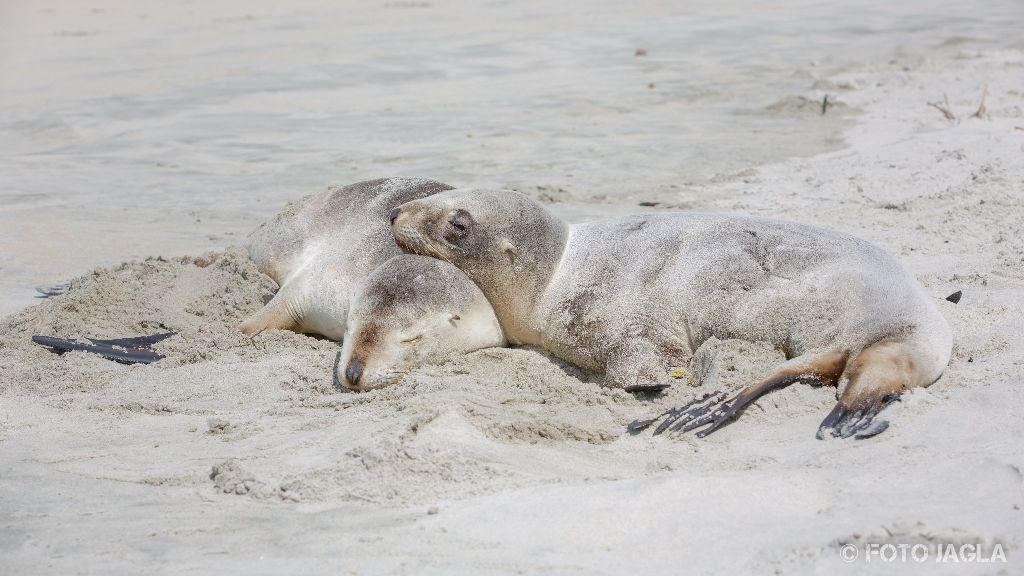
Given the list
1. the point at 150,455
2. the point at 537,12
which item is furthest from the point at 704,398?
the point at 537,12

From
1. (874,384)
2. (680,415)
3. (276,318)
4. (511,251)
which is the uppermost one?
(511,251)

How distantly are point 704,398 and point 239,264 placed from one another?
120 inches

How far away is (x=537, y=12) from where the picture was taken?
59.4ft

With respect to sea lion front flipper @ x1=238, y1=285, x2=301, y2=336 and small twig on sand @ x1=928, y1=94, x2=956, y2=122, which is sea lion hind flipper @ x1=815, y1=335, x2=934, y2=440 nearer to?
sea lion front flipper @ x1=238, y1=285, x2=301, y2=336

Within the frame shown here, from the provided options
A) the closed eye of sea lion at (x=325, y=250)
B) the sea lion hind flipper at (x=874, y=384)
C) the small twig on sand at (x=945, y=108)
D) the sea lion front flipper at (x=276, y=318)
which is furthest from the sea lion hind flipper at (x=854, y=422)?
the small twig on sand at (x=945, y=108)

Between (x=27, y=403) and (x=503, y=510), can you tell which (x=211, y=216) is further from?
(x=503, y=510)

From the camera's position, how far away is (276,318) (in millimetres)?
5297

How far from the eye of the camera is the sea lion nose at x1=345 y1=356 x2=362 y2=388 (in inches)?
173

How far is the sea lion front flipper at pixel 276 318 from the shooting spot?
5258 millimetres

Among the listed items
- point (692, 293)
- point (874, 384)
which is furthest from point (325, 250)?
point (874, 384)

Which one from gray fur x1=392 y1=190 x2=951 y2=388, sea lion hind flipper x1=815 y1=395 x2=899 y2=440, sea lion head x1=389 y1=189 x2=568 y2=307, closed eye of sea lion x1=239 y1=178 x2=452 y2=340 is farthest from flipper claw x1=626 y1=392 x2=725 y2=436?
closed eye of sea lion x1=239 y1=178 x2=452 y2=340

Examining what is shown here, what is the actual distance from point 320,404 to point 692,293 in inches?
62.3

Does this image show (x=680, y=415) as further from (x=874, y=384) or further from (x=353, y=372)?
(x=353, y=372)

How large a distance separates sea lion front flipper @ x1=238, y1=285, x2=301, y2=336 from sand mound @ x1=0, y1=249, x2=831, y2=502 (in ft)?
0.37
